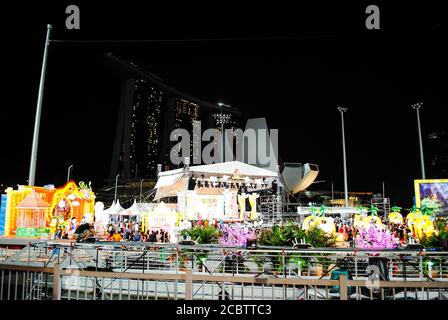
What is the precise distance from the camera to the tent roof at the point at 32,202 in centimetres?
1925

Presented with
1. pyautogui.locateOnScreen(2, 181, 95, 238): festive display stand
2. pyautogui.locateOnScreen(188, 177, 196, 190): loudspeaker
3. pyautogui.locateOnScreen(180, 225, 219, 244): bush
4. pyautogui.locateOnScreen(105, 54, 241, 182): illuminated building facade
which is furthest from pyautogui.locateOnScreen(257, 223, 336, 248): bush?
pyautogui.locateOnScreen(105, 54, 241, 182): illuminated building facade

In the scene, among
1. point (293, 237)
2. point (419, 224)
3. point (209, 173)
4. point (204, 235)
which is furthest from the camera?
point (209, 173)

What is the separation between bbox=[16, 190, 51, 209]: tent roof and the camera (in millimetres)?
19250

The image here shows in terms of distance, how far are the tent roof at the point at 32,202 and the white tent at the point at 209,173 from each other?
8.68 meters

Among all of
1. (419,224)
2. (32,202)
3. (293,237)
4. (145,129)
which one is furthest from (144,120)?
(293,237)

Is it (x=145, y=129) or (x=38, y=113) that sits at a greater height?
(x=145, y=129)

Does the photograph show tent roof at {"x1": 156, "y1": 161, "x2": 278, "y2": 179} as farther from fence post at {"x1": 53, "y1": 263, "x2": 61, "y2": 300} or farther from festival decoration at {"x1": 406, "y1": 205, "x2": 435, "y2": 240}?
fence post at {"x1": 53, "y1": 263, "x2": 61, "y2": 300}

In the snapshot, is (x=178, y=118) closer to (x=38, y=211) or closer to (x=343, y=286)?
(x=38, y=211)

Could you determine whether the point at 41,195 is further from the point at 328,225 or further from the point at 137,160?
the point at 137,160

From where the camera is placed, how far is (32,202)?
1933cm

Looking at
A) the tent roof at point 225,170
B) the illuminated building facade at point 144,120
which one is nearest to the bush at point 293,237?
the tent roof at point 225,170

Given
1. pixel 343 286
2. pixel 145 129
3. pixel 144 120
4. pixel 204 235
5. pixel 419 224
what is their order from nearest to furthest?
pixel 343 286 → pixel 204 235 → pixel 419 224 → pixel 144 120 → pixel 145 129

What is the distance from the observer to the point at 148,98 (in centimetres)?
9144

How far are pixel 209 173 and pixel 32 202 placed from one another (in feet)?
35.7
